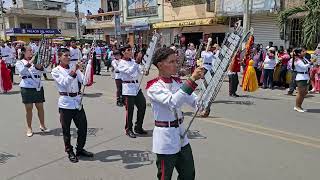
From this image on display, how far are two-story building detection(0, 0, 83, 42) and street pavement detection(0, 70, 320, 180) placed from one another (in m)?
49.6

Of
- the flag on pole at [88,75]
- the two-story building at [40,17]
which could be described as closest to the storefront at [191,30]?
the flag on pole at [88,75]

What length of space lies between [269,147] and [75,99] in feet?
10.5

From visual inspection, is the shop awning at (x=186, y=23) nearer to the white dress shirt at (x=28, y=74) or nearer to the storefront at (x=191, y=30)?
the storefront at (x=191, y=30)

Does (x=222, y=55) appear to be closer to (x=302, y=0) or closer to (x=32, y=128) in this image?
(x=32, y=128)

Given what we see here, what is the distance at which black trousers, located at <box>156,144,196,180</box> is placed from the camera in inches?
147

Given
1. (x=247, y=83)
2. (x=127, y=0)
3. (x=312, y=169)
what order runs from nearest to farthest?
(x=312, y=169) → (x=247, y=83) → (x=127, y=0)

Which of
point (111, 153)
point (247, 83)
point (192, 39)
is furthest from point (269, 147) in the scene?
point (192, 39)

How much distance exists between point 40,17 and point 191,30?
136ft

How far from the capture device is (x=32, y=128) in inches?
330

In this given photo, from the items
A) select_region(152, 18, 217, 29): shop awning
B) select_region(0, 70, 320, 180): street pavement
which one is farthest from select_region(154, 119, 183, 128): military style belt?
select_region(152, 18, 217, 29): shop awning

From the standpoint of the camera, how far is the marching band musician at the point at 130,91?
7.49m

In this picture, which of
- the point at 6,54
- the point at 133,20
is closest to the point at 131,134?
the point at 6,54

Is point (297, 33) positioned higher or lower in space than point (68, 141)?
higher

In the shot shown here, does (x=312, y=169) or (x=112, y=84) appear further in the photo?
(x=112, y=84)
